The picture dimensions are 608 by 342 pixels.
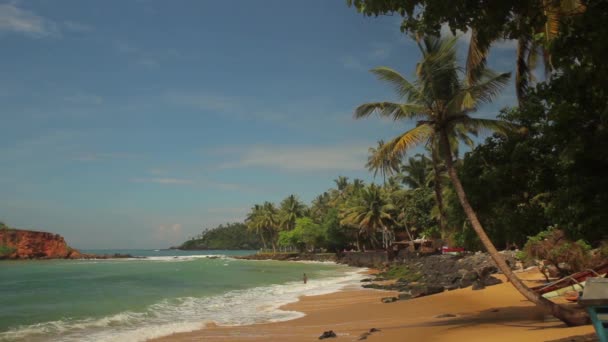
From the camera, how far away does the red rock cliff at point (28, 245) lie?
106 metres

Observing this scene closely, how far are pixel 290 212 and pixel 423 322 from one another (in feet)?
250

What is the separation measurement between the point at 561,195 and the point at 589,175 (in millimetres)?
613

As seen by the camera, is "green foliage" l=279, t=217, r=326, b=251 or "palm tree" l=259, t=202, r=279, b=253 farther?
"palm tree" l=259, t=202, r=279, b=253

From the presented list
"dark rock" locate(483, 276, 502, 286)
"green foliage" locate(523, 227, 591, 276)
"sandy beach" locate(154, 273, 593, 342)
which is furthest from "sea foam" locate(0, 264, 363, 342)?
"dark rock" locate(483, 276, 502, 286)

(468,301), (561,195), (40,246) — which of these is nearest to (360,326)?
(468,301)

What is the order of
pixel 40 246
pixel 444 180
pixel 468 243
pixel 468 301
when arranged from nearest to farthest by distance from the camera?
pixel 468 243 → pixel 468 301 → pixel 444 180 → pixel 40 246

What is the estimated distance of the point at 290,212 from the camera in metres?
88.0

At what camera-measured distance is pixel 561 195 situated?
7.76 m

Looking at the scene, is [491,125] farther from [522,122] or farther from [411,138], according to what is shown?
[411,138]

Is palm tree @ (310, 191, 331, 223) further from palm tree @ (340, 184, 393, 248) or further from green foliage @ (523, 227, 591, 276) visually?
green foliage @ (523, 227, 591, 276)

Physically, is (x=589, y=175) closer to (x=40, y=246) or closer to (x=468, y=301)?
(x=468, y=301)

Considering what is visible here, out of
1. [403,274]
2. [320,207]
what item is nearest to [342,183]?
[320,207]

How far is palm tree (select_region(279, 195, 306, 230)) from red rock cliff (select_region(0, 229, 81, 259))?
216 ft

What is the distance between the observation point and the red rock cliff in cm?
10588
